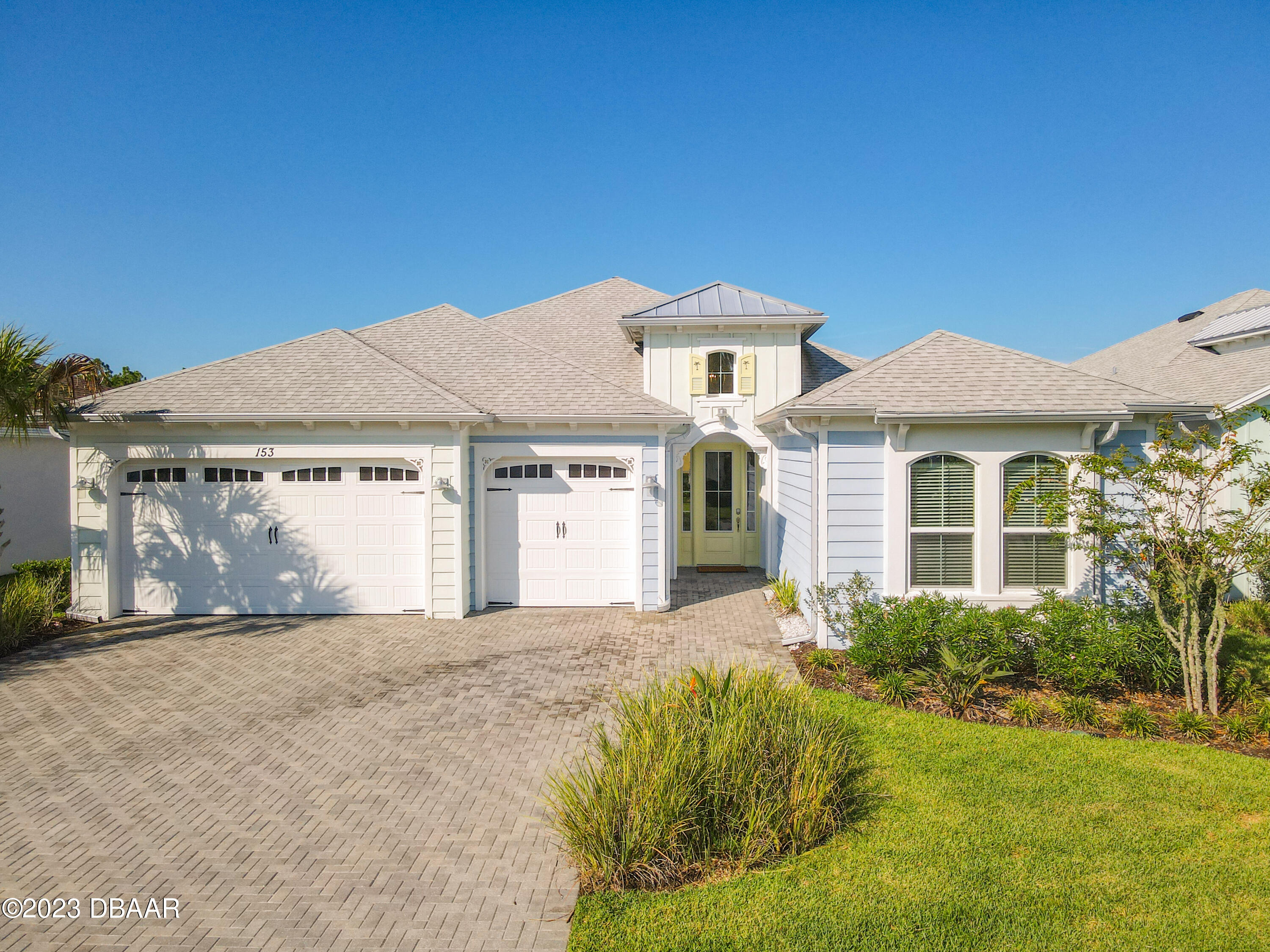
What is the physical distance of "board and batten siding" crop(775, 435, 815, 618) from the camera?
9.89m

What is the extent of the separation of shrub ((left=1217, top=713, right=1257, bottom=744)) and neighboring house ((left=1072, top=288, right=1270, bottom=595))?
6503 mm

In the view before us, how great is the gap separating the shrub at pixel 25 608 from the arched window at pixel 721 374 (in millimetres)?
11762

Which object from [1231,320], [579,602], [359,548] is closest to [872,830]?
[579,602]

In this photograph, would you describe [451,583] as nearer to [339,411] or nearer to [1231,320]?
[339,411]

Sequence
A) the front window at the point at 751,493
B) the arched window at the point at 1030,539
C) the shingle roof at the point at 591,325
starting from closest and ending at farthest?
1. the arched window at the point at 1030,539
2. the shingle roof at the point at 591,325
3. the front window at the point at 751,493

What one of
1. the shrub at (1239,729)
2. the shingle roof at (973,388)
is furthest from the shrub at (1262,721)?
the shingle roof at (973,388)

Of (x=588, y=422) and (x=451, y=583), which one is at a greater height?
(x=588, y=422)

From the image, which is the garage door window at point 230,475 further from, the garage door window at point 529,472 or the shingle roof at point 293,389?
the garage door window at point 529,472

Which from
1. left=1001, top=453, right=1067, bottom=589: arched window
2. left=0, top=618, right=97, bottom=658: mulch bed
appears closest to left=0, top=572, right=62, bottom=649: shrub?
left=0, top=618, right=97, bottom=658: mulch bed

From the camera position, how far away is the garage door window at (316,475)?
10797mm

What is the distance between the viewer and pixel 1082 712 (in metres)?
6.49

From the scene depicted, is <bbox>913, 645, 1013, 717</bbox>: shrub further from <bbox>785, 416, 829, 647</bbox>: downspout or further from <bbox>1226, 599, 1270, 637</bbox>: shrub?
<bbox>1226, 599, 1270, 637</bbox>: shrub

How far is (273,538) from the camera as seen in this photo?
1084 cm

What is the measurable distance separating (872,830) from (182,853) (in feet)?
16.1
